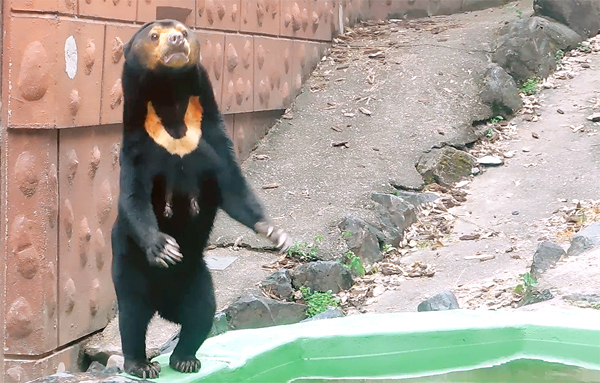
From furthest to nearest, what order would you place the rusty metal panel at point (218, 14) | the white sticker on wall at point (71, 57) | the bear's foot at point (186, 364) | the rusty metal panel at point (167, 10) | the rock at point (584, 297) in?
the rusty metal panel at point (218, 14)
the rusty metal panel at point (167, 10)
the white sticker on wall at point (71, 57)
the rock at point (584, 297)
the bear's foot at point (186, 364)

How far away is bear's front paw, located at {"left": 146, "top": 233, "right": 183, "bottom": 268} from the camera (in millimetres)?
2994

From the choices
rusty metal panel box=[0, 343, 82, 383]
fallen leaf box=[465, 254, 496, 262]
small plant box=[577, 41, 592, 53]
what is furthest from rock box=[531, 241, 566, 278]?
small plant box=[577, 41, 592, 53]

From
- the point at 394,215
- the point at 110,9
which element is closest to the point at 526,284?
the point at 394,215

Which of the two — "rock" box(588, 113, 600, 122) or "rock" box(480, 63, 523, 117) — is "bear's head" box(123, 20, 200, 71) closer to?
"rock" box(480, 63, 523, 117)

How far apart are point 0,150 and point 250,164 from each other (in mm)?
3303

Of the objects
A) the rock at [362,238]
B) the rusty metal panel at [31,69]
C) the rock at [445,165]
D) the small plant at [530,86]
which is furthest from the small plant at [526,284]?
the small plant at [530,86]

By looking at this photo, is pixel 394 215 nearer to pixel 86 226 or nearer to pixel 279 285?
pixel 279 285

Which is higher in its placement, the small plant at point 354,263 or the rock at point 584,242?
the rock at point 584,242

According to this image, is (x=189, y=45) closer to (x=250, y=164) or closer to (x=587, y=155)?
(x=250, y=164)

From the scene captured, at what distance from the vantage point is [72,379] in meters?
2.92

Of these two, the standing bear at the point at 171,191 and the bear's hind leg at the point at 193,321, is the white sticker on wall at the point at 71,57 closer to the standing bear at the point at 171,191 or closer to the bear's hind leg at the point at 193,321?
the standing bear at the point at 171,191

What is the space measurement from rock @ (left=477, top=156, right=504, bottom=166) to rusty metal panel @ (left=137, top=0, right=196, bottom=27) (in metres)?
2.98

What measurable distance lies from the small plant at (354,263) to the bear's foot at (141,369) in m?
3.12

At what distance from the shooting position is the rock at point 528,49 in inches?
353
